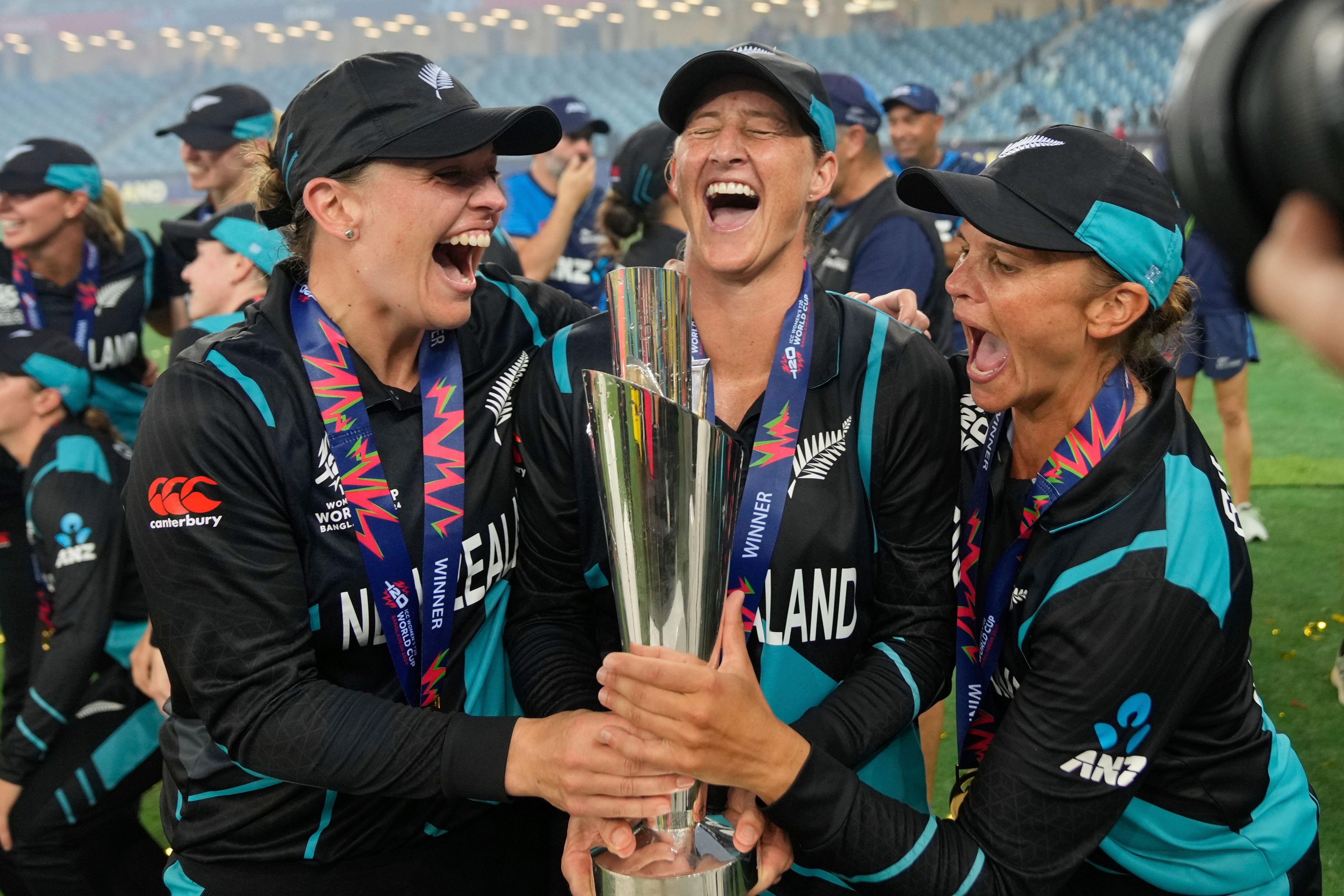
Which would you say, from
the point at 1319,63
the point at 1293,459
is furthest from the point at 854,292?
the point at 1293,459

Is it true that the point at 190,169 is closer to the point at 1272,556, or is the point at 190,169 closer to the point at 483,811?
the point at 483,811

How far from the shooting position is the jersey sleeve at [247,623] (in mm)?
1583

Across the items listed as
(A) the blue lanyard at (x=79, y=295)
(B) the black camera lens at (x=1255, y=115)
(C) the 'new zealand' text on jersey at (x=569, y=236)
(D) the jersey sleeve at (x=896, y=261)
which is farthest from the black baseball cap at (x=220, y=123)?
(B) the black camera lens at (x=1255, y=115)

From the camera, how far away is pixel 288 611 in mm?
1621

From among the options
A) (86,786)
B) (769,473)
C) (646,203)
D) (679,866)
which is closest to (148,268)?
(646,203)

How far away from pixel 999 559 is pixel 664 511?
62 cm

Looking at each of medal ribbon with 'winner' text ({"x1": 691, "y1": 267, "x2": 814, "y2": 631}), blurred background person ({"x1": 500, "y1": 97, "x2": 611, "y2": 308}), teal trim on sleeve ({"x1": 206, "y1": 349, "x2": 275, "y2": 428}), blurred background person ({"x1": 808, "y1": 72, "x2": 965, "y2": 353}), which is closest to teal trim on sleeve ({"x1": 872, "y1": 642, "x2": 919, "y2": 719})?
medal ribbon with 'winner' text ({"x1": 691, "y1": 267, "x2": 814, "y2": 631})

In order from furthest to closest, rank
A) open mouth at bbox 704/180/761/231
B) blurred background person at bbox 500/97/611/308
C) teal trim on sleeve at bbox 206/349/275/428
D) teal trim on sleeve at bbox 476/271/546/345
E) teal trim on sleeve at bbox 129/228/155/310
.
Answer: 1. blurred background person at bbox 500/97/611/308
2. teal trim on sleeve at bbox 129/228/155/310
3. teal trim on sleeve at bbox 476/271/546/345
4. open mouth at bbox 704/180/761/231
5. teal trim on sleeve at bbox 206/349/275/428

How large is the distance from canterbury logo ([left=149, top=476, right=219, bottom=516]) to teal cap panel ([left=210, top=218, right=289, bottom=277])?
134 centimetres

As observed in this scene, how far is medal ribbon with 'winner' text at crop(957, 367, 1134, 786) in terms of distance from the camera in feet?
5.45

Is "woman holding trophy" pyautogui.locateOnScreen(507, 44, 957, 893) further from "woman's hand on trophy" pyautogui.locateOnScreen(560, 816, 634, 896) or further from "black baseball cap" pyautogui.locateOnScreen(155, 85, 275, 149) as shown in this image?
"black baseball cap" pyautogui.locateOnScreen(155, 85, 275, 149)

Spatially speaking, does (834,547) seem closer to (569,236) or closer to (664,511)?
(664,511)

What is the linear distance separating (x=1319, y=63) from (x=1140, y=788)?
4.41 ft

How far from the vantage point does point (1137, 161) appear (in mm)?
1715
